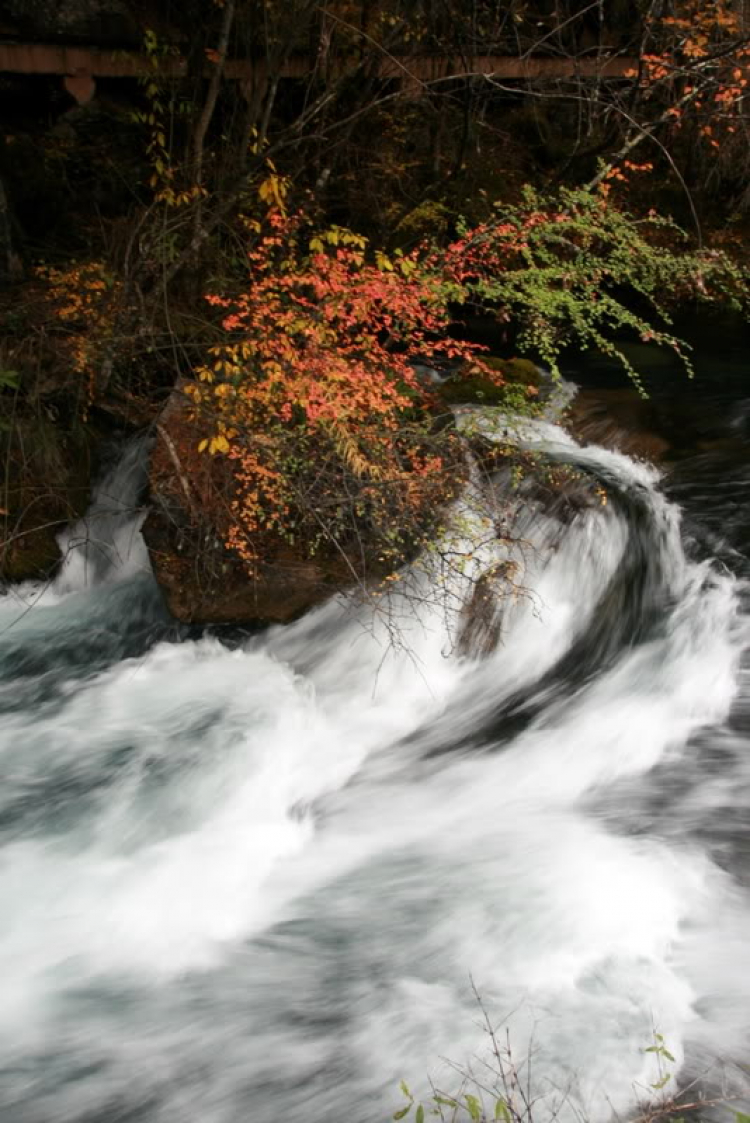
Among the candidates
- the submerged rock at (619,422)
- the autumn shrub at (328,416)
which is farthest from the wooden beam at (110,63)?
the submerged rock at (619,422)

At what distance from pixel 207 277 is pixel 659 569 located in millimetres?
4057

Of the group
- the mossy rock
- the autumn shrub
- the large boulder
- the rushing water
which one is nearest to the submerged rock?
the rushing water

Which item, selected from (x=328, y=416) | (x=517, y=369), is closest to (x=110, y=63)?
(x=517, y=369)

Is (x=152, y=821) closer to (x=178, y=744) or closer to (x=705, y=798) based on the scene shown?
(x=178, y=744)

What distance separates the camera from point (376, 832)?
175 inches

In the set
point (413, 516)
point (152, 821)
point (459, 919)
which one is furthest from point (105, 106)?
point (459, 919)

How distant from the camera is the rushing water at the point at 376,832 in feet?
10.5

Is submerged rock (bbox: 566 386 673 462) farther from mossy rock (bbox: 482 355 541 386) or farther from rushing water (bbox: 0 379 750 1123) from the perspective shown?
mossy rock (bbox: 482 355 541 386)

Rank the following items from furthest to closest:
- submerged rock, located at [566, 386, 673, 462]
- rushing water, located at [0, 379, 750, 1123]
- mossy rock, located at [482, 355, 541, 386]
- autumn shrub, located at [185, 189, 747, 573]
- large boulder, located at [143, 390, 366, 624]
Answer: mossy rock, located at [482, 355, 541, 386] → submerged rock, located at [566, 386, 673, 462] → large boulder, located at [143, 390, 366, 624] → autumn shrub, located at [185, 189, 747, 573] → rushing water, located at [0, 379, 750, 1123]

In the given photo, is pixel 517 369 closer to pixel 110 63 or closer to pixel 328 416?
pixel 328 416

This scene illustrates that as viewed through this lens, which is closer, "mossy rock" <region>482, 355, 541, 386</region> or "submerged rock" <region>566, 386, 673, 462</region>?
"submerged rock" <region>566, 386, 673, 462</region>

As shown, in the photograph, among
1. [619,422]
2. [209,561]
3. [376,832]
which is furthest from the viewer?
[619,422]

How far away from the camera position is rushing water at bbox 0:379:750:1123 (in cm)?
319

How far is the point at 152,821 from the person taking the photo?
4.45m
